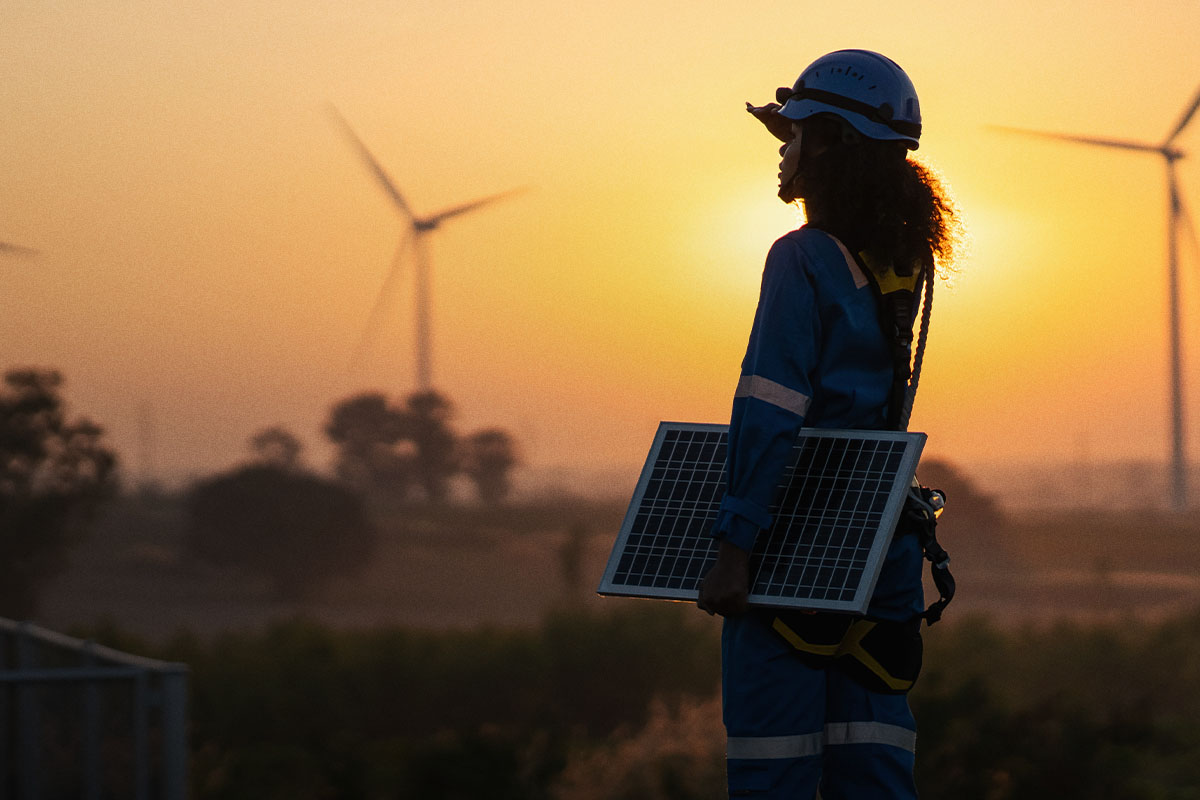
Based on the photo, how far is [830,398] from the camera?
4547 millimetres

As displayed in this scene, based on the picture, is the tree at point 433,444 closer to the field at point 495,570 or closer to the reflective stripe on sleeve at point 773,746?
the field at point 495,570

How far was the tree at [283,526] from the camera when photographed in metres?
56.5

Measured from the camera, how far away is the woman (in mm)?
4359

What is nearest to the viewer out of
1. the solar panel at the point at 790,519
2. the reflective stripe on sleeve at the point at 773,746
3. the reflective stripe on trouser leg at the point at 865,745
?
the solar panel at the point at 790,519

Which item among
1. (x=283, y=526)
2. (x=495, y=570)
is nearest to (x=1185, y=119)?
(x=283, y=526)

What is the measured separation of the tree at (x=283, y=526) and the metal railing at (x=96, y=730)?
4899 centimetres

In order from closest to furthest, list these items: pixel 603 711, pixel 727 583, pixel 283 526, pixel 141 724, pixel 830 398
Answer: pixel 727 583
pixel 830 398
pixel 141 724
pixel 603 711
pixel 283 526

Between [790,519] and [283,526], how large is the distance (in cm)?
5358

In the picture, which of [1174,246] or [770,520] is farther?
[1174,246]

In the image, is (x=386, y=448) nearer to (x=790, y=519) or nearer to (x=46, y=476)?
(x=46, y=476)

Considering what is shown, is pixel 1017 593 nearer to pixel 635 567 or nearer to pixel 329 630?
pixel 329 630

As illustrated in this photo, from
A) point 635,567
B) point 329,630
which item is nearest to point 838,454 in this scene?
point 635,567

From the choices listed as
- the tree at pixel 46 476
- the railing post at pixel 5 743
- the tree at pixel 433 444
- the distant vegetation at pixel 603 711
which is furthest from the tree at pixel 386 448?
the railing post at pixel 5 743

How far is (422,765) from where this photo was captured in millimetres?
9852
